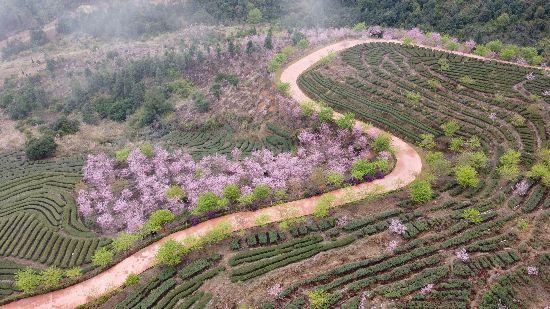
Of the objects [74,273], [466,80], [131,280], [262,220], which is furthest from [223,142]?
[466,80]

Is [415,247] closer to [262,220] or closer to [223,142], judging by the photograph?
[262,220]

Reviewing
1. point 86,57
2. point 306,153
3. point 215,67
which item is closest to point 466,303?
point 306,153

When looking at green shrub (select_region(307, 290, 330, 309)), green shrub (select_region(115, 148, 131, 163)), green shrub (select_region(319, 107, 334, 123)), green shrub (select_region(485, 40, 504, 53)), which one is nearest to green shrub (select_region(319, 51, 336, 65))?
green shrub (select_region(319, 107, 334, 123))

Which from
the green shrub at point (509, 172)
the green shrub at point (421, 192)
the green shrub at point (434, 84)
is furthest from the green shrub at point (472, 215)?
the green shrub at point (434, 84)

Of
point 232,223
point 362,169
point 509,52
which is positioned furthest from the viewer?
point 509,52

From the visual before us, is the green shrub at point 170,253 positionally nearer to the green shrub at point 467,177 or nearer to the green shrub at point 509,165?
the green shrub at point 467,177

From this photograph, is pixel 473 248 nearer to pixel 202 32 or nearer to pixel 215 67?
pixel 215 67

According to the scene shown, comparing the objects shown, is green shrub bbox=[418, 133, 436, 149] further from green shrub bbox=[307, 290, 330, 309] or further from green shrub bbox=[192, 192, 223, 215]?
green shrub bbox=[192, 192, 223, 215]

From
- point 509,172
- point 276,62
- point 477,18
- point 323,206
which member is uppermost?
point 477,18
